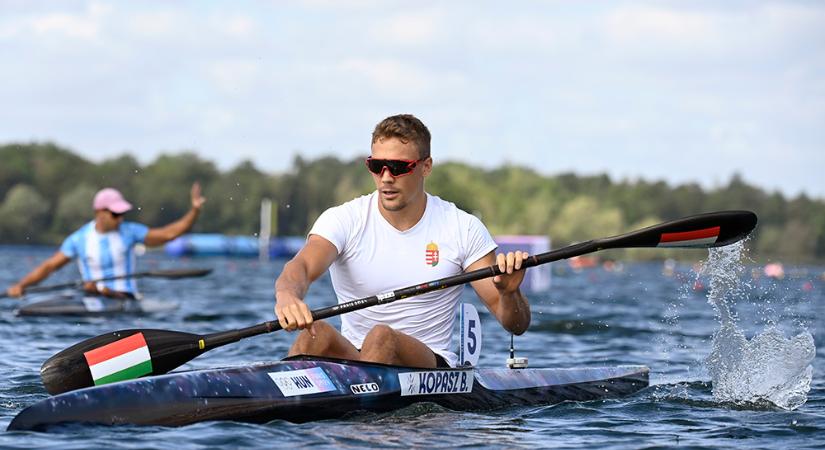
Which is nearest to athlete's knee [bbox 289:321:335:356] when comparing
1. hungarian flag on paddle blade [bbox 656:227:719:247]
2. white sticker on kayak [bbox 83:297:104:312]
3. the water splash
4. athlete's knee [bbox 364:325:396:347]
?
athlete's knee [bbox 364:325:396:347]

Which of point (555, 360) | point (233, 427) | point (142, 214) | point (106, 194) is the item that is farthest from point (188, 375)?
point (142, 214)

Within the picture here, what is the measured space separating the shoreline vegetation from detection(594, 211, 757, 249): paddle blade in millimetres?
76057

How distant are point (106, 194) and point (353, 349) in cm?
794

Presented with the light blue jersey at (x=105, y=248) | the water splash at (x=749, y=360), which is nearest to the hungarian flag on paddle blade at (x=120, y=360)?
the water splash at (x=749, y=360)

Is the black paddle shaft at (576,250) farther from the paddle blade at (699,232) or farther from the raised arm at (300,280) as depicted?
the raised arm at (300,280)

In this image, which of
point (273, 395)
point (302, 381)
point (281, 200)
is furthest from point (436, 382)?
point (281, 200)

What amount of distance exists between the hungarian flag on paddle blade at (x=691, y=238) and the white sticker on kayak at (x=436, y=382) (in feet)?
5.55

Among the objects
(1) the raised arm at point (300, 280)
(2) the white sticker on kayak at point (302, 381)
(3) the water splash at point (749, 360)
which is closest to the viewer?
(1) the raised arm at point (300, 280)

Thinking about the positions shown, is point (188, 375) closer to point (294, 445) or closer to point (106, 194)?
point (294, 445)

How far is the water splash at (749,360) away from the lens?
885 centimetres

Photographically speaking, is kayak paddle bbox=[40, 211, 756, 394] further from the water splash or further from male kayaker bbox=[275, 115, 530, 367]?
the water splash

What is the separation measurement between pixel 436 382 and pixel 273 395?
1.15 metres

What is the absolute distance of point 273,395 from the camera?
22.3 feet

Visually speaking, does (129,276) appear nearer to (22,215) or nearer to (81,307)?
(81,307)
